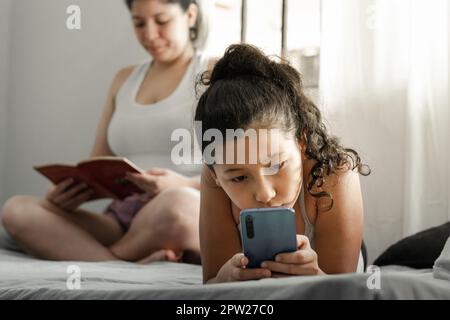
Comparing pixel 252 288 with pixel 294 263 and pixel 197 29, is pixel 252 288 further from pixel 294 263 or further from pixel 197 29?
pixel 197 29

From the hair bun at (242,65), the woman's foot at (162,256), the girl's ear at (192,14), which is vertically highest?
the girl's ear at (192,14)

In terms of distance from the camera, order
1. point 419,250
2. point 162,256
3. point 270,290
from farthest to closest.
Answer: point 162,256 < point 419,250 < point 270,290

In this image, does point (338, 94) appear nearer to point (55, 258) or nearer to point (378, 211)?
point (378, 211)

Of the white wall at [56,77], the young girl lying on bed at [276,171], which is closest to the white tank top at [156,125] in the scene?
the white wall at [56,77]

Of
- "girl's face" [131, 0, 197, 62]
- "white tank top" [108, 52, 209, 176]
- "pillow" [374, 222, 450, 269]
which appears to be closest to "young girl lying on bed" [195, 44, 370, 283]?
"pillow" [374, 222, 450, 269]

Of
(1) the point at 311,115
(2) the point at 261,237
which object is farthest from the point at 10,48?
(2) the point at 261,237

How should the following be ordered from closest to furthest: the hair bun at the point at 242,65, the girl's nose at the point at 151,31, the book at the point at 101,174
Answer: the hair bun at the point at 242,65
the book at the point at 101,174
the girl's nose at the point at 151,31

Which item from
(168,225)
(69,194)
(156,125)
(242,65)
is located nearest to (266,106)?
(242,65)

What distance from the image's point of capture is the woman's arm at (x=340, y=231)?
96 centimetres

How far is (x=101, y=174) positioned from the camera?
4.42 ft

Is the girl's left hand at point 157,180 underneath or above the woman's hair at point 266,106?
underneath

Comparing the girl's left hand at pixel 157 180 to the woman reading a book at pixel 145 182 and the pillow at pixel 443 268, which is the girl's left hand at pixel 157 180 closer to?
the woman reading a book at pixel 145 182

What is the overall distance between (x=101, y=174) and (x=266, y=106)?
543mm
